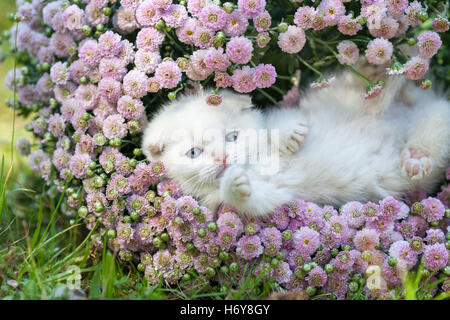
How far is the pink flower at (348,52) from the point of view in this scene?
187 centimetres

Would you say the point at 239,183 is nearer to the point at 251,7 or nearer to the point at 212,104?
the point at 212,104

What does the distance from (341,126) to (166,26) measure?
796 millimetres

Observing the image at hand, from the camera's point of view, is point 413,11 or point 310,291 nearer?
point 310,291

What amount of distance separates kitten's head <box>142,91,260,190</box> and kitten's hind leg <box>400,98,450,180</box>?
61 centimetres

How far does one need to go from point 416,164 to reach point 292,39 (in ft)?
2.19

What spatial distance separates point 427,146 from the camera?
6.24ft

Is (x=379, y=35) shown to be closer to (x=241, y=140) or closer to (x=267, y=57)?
(x=267, y=57)

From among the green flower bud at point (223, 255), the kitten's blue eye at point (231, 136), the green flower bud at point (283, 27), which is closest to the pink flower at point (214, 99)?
the kitten's blue eye at point (231, 136)

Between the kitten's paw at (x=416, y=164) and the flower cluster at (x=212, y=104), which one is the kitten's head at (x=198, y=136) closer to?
the flower cluster at (x=212, y=104)

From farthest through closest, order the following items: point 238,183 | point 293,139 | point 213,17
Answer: point 293,139, point 213,17, point 238,183

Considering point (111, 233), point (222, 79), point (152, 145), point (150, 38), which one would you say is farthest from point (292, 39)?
point (111, 233)

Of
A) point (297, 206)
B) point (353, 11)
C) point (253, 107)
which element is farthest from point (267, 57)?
point (297, 206)

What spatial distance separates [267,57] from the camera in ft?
6.71

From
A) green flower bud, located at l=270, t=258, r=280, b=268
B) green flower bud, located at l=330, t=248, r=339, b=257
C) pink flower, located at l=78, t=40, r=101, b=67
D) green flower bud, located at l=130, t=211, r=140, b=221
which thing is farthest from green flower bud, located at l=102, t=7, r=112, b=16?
green flower bud, located at l=330, t=248, r=339, b=257
